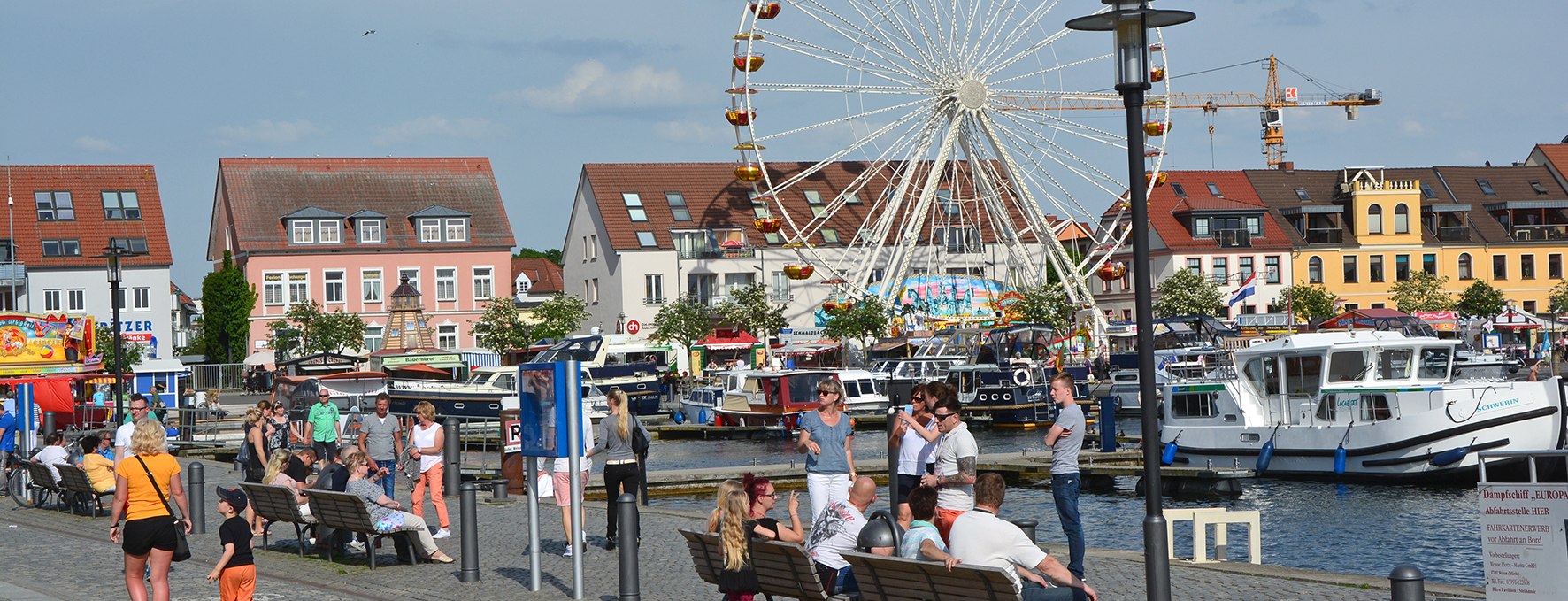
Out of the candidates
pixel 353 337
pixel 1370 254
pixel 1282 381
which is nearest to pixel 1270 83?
pixel 1370 254

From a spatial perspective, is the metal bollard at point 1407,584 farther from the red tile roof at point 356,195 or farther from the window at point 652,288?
the red tile roof at point 356,195

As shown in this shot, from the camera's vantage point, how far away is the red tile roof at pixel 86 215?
236 feet

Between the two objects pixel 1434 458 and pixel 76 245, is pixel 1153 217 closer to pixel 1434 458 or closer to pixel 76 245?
pixel 76 245

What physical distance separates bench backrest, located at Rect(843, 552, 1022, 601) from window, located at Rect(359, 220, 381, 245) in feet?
227

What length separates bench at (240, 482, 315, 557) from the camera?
1755cm

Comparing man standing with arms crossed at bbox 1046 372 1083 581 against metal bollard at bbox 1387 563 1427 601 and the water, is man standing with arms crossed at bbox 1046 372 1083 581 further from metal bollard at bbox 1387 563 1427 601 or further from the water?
metal bollard at bbox 1387 563 1427 601

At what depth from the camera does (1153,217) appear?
81.8 meters

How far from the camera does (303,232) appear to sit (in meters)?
77.1

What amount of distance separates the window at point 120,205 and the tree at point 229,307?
4.17m

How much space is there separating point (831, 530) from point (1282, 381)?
22.1 metres

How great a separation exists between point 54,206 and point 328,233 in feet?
36.9

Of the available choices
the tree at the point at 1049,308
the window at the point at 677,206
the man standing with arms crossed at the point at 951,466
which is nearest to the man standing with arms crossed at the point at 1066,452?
the man standing with arms crossed at the point at 951,466

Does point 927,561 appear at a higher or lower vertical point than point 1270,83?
lower

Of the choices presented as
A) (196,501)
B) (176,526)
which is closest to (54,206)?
(196,501)
